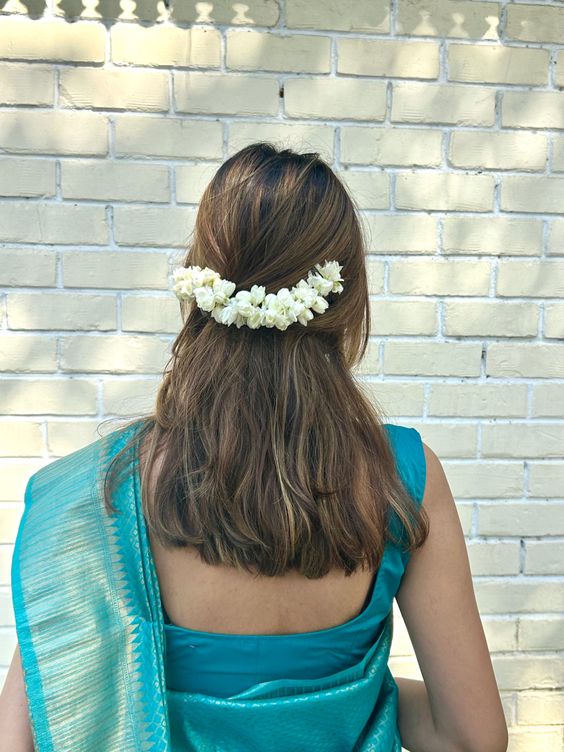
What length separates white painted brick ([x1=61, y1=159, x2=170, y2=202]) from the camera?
2.19 metres

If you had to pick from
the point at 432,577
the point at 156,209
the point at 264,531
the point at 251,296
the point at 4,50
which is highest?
the point at 4,50

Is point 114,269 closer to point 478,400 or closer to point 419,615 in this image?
point 478,400

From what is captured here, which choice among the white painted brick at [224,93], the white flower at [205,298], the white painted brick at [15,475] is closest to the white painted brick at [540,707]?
the white painted brick at [15,475]

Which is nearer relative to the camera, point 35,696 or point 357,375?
point 35,696

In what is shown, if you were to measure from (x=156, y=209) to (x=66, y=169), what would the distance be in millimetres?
290

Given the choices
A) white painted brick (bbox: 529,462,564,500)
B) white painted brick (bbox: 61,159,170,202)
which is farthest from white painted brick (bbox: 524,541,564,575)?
white painted brick (bbox: 61,159,170,202)

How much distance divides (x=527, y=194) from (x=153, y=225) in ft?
3.92

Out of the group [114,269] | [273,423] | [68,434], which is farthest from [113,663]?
[114,269]

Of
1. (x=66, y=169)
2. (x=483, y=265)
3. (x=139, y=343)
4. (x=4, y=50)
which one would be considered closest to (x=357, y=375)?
(x=483, y=265)

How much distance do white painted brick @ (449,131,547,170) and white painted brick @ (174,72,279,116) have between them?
1.98 feet

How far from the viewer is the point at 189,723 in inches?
45.8

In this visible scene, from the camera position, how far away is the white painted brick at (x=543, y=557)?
243cm

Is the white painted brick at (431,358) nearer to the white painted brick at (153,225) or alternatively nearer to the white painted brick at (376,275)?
the white painted brick at (376,275)

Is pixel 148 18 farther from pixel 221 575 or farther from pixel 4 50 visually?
pixel 221 575
